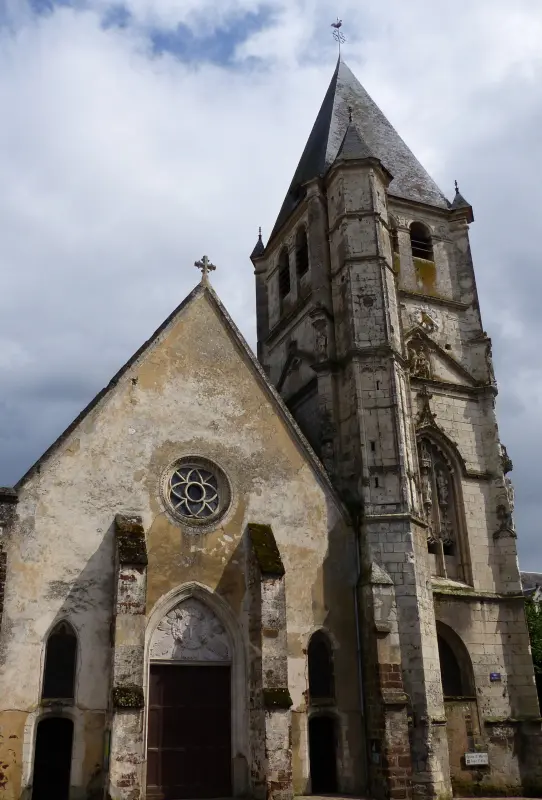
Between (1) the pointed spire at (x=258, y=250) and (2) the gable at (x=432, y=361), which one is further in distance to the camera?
(1) the pointed spire at (x=258, y=250)

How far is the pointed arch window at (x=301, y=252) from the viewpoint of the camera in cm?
2628

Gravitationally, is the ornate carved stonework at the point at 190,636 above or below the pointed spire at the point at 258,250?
below

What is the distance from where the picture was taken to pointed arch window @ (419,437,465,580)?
21469 millimetres

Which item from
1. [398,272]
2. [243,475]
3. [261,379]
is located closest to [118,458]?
[243,475]

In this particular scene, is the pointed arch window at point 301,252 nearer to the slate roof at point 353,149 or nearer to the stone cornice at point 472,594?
the slate roof at point 353,149

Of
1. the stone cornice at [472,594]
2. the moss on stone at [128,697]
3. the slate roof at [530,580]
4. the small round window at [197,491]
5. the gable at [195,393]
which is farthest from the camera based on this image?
Answer: the slate roof at [530,580]

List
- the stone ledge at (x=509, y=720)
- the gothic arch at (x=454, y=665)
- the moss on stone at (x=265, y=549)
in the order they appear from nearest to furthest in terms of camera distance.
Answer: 1. the moss on stone at (x=265, y=549)
2. the stone ledge at (x=509, y=720)
3. the gothic arch at (x=454, y=665)

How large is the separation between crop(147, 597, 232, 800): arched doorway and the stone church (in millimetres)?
44

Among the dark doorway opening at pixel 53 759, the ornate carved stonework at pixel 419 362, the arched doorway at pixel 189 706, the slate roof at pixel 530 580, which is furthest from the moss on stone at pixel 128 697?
the slate roof at pixel 530 580

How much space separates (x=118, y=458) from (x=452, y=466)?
10250 mm

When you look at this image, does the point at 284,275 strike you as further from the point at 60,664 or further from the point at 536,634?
the point at 536,634

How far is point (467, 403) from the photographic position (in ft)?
78.3

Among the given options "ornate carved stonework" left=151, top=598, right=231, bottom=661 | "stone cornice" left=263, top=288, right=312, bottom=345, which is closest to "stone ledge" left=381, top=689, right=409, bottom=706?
"ornate carved stonework" left=151, top=598, right=231, bottom=661

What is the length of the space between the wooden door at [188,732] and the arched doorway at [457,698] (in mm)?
6015
